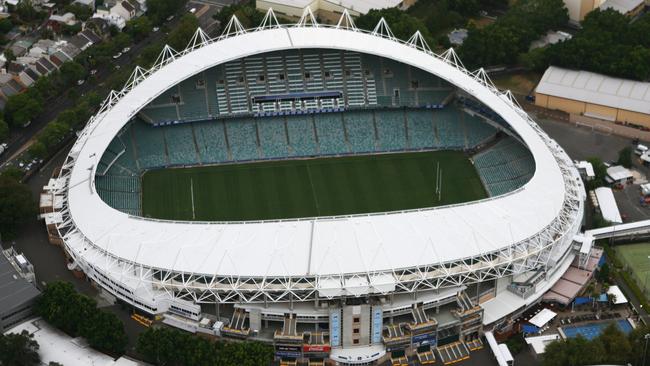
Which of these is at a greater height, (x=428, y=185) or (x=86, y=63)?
(x=86, y=63)

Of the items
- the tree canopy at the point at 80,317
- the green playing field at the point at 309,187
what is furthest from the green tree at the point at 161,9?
the tree canopy at the point at 80,317

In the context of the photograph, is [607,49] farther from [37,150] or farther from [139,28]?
[37,150]

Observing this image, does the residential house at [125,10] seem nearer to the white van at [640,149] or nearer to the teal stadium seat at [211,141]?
the teal stadium seat at [211,141]

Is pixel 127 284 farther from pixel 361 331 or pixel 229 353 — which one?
pixel 361 331

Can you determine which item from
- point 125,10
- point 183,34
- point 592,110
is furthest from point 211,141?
point 592,110

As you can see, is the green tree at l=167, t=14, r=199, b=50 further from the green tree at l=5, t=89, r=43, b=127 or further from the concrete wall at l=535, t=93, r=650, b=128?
the concrete wall at l=535, t=93, r=650, b=128

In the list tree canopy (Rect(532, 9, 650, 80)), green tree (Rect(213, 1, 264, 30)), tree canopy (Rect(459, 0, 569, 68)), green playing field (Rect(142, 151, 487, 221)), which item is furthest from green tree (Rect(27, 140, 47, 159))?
tree canopy (Rect(532, 9, 650, 80))

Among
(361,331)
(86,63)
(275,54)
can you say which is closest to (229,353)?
(361,331)
